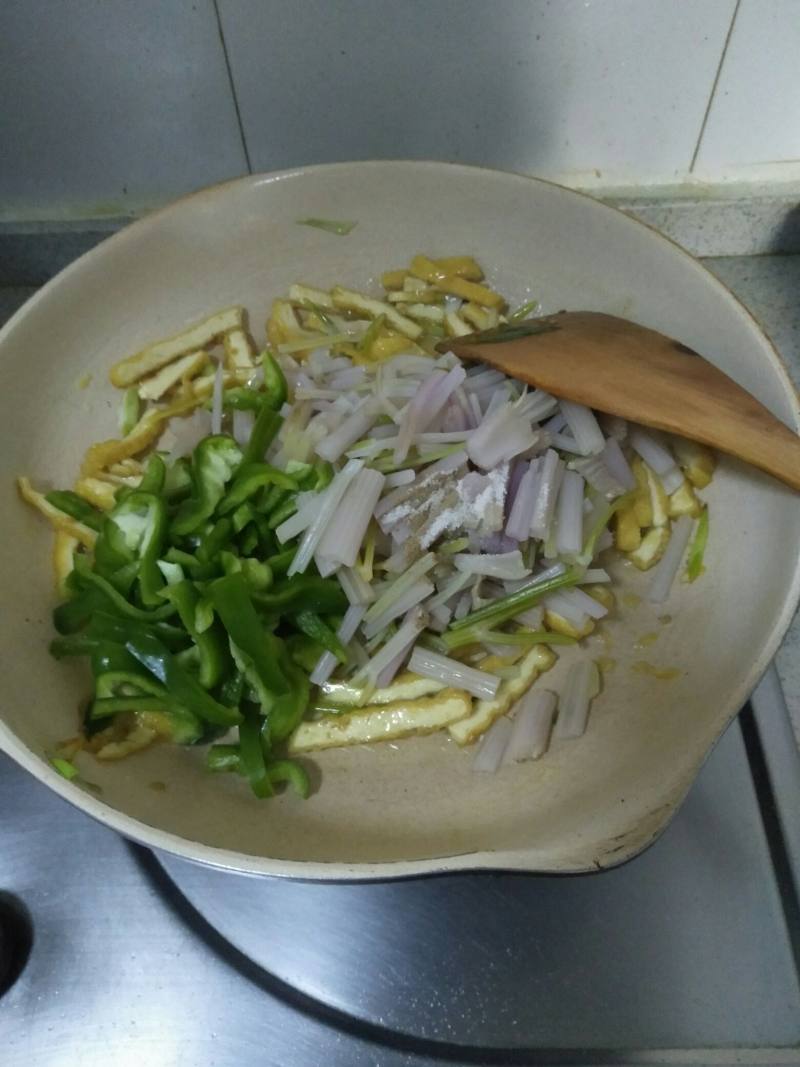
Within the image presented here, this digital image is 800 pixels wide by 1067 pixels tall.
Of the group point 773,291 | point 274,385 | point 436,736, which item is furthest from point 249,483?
point 773,291

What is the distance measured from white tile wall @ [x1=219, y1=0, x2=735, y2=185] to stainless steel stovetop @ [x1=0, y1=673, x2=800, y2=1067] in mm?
844

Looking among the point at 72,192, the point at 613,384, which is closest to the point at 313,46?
the point at 72,192

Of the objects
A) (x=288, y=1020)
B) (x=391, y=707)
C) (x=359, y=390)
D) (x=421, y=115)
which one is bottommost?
(x=288, y=1020)

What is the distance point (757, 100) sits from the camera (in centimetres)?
108

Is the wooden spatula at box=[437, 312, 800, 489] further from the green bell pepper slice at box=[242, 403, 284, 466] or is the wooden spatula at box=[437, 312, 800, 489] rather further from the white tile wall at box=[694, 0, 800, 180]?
the white tile wall at box=[694, 0, 800, 180]

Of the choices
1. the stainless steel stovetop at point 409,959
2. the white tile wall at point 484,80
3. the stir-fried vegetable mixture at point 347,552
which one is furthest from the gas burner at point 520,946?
the white tile wall at point 484,80

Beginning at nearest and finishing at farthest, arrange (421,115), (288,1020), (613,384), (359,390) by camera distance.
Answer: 1. (288,1020)
2. (613,384)
3. (359,390)
4. (421,115)

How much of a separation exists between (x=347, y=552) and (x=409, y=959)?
373 mm

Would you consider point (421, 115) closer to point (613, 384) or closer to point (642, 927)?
point (613, 384)

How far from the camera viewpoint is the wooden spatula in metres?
0.75

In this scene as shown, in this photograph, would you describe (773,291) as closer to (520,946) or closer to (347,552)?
(347,552)

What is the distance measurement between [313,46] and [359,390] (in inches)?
16.7

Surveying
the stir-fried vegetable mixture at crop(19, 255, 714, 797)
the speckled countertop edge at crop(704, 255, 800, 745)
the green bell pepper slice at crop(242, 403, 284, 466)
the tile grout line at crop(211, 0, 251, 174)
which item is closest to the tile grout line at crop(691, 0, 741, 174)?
the speckled countertop edge at crop(704, 255, 800, 745)

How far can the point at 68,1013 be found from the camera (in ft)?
2.39
